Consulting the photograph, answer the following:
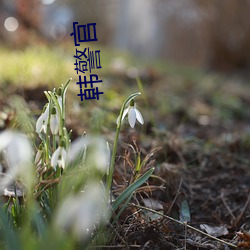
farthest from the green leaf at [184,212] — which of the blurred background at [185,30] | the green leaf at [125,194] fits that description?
the blurred background at [185,30]

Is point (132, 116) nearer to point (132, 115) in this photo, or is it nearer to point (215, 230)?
point (132, 115)

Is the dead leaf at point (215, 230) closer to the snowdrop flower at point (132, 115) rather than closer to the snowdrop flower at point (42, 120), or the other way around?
the snowdrop flower at point (132, 115)

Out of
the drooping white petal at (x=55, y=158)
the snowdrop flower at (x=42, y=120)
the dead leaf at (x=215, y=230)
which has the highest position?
the snowdrop flower at (x=42, y=120)

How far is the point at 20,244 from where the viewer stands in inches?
37.2

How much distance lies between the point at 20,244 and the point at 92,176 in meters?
0.30

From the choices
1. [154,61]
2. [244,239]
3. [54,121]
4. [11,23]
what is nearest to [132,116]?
[54,121]

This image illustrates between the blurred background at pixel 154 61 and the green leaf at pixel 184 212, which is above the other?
the blurred background at pixel 154 61

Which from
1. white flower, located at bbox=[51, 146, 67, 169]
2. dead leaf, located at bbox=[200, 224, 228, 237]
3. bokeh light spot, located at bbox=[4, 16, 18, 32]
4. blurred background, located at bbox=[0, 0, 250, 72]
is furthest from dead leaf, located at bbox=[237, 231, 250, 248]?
bokeh light spot, located at bbox=[4, 16, 18, 32]

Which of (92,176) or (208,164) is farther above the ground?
(92,176)

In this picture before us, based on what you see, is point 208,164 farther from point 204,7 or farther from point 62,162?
point 204,7

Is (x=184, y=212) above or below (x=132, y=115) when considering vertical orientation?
below

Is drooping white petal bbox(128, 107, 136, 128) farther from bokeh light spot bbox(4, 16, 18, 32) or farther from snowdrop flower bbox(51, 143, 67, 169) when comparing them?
bokeh light spot bbox(4, 16, 18, 32)

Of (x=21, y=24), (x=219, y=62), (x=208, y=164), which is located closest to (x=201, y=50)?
(x=219, y=62)

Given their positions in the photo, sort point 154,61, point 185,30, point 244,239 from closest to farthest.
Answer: point 244,239, point 154,61, point 185,30
